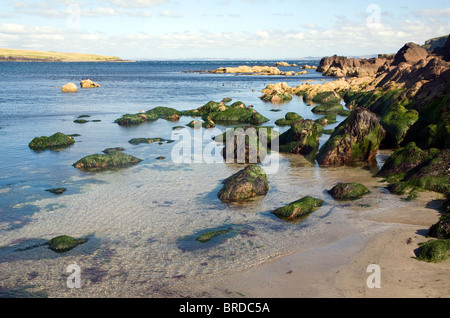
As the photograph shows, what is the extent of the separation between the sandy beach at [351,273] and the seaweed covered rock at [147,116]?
81.0 ft

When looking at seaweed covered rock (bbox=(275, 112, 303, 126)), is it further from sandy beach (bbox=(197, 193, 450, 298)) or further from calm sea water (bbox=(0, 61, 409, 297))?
sandy beach (bbox=(197, 193, 450, 298))

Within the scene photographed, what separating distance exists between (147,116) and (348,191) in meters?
23.4

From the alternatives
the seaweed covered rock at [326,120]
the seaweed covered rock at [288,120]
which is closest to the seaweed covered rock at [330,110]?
the seaweed covered rock at [326,120]

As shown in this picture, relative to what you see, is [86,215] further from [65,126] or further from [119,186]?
[65,126]

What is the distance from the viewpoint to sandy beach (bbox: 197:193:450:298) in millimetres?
8555

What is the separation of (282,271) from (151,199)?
7.06 meters

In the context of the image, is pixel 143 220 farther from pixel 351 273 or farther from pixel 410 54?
pixel 410 54

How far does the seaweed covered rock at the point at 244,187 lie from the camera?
1508 cm

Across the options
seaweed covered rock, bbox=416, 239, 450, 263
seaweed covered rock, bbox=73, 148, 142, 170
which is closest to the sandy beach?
seaweed covered rock, bbox=416, 239, 450, 263

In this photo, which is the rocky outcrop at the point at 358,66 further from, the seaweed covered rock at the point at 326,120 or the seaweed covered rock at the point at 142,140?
the seaweed covered rock at the point at 142,140

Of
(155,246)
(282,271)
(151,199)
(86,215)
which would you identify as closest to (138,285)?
(155,246)

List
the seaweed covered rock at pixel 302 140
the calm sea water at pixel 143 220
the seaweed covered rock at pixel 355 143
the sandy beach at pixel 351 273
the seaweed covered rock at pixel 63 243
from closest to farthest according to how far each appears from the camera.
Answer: the sandy beach at pixel 351 273 < the calm sea water at pixel 143 220 < the seaweed covered rock at pixel 63 243 < the seaweed covered rock at pixel 355 143 < the seaweed covered rock at pixel 302 140

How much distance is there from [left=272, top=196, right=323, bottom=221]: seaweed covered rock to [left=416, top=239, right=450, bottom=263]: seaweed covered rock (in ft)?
13.2
